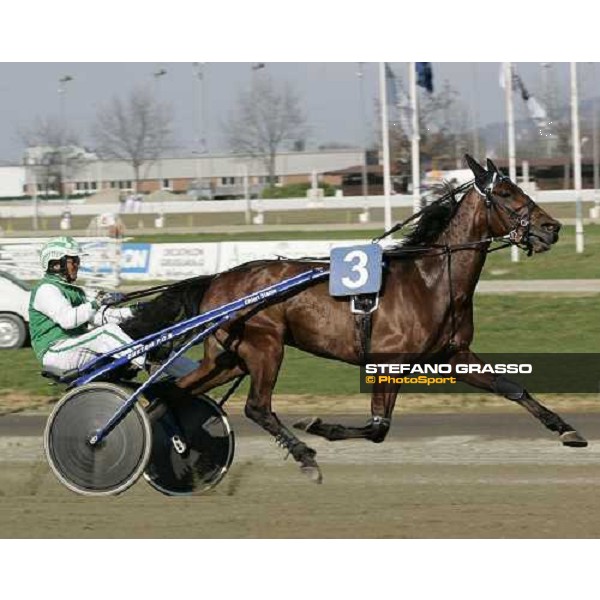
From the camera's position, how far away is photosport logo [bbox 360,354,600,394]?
6703mm

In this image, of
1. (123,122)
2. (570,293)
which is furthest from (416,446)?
(123,122)

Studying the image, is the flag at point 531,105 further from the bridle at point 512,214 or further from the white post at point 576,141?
the bridle at point 512,214

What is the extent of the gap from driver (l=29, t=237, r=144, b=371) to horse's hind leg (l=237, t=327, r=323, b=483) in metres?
0.65

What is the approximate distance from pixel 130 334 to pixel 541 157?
18.5 metres

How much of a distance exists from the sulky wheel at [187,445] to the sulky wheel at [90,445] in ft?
0.95

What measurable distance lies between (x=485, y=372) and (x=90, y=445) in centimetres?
220

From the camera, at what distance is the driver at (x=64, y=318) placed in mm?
6285

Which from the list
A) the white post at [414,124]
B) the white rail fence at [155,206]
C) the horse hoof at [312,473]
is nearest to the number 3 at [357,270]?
the horse hoof at [312,473]

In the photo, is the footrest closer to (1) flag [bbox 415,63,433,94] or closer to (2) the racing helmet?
(2) the racing helmet

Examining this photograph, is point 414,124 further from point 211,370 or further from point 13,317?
point 211,370

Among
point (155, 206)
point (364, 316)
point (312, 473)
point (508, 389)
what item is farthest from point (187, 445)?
point (155, 206)

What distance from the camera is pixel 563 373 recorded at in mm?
11617

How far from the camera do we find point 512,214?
6758 mm
